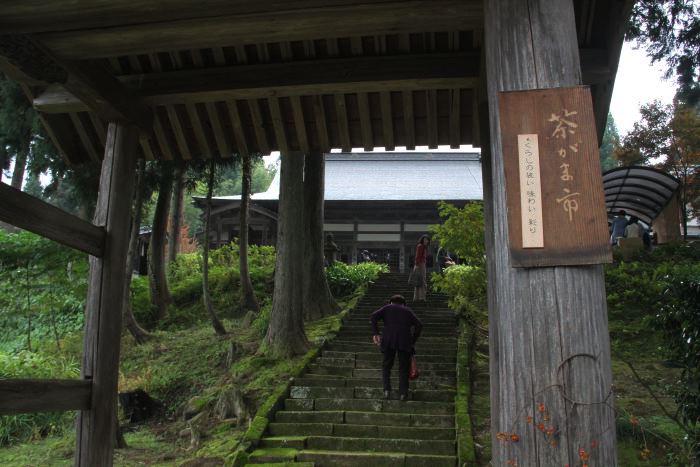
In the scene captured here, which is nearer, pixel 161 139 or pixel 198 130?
pixel 198 130

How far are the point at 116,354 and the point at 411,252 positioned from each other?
18.9 m

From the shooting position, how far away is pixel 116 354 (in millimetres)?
3762

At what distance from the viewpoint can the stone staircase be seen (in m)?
7.01

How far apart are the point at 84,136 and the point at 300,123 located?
5.61 ft

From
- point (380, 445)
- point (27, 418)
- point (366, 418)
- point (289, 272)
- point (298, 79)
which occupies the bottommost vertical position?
point (380, 445)

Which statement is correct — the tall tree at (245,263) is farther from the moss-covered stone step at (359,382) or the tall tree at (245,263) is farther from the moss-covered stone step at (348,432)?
the moss-covered stone step at (348,432)

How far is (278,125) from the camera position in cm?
420

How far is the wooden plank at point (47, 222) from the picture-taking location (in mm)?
3080

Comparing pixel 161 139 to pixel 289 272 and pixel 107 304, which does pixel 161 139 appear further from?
pixel 289 272

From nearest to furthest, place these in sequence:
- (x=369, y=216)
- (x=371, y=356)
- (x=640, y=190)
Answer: (x=371, y=356)
(x=640, y=190)
(x=369, y=216)

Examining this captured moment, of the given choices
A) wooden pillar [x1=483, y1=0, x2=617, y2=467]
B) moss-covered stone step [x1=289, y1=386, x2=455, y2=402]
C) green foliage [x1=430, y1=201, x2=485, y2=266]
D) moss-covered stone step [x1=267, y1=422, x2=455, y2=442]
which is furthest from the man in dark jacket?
wooden pillar [x1=483, y1=0, x2=617, y2=467]

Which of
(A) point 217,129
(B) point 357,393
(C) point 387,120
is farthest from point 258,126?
(B) point 357,393

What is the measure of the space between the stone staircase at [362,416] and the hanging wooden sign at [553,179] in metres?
5.26

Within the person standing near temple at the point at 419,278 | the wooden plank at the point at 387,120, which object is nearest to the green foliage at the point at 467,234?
the person standing near temple at the point at 419,278
